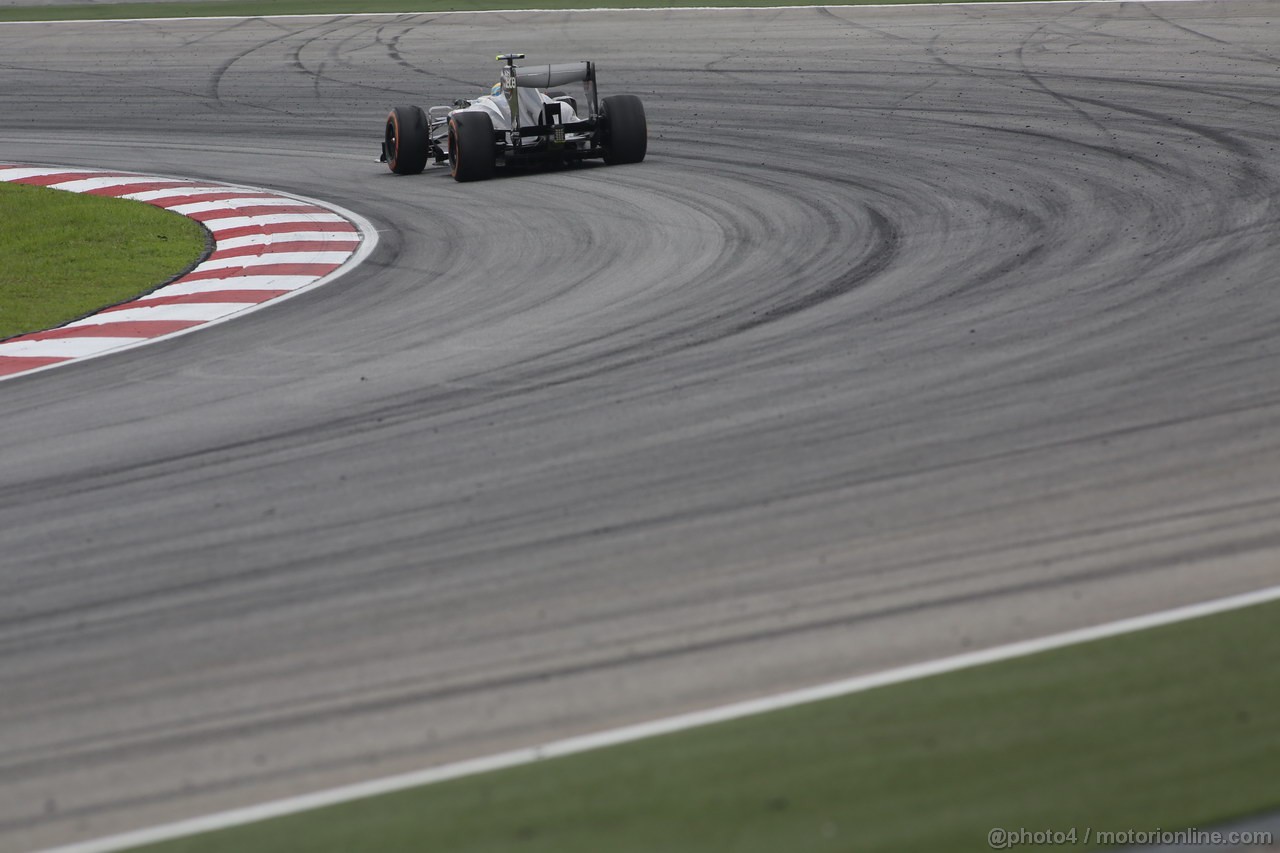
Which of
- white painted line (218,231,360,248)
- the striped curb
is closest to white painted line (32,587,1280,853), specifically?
the striped curb

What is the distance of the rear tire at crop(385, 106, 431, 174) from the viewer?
14141 millimetres

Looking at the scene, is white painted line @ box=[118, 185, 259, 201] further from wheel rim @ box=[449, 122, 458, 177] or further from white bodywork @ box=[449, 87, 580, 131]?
white bodywork @ box=[449, 87, 580, 131]

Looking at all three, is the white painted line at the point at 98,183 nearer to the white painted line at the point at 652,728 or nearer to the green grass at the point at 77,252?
the green grass at the point at 77,252

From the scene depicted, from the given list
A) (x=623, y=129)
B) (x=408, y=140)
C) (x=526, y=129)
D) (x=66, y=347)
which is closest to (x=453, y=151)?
(x=408, y=140)

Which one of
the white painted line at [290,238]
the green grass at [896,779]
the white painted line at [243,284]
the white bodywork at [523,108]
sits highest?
the white bodywork at [523,108]

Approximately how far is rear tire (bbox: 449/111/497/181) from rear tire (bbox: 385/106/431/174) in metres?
0.58

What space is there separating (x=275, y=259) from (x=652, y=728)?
302 inches

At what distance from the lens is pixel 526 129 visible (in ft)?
45.2

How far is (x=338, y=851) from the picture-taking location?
341 cm

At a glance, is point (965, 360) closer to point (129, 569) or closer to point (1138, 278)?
point (1138, 278)

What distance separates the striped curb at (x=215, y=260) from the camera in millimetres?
8805

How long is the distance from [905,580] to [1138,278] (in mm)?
4342

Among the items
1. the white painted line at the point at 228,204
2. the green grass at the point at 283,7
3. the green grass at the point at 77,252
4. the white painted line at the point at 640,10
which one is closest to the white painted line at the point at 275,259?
A: the green grass at the point at 77,252

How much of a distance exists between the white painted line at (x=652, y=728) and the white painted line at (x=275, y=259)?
7293 millimetres
